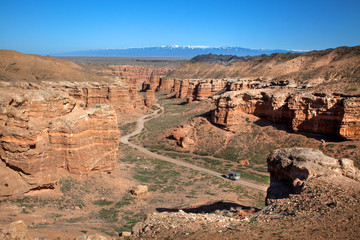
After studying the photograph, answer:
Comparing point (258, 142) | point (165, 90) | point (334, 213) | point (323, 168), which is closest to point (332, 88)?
point (258, 142)

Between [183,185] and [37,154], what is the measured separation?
50.0ft

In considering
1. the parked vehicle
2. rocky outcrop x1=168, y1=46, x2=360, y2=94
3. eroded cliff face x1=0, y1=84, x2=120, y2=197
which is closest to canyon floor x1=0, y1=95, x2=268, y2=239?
eroded cliff face x1=0, y1=84, x2=120, y2=197

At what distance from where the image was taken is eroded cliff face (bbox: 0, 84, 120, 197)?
18.0 meters

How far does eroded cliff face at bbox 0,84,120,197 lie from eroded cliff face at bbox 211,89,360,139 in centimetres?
2540

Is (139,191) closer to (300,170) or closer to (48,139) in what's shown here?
(48,139)

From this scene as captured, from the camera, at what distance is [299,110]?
127 feet

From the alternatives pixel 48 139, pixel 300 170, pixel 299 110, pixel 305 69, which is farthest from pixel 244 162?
pixel 305 69

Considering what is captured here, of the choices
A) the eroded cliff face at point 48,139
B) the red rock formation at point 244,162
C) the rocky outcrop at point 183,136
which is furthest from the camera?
the rocky outcrop at point 183,136

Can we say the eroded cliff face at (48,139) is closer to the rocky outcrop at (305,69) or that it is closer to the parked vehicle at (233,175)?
the parked vehicle at (233,175)

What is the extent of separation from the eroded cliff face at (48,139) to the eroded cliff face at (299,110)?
2540 centimetres

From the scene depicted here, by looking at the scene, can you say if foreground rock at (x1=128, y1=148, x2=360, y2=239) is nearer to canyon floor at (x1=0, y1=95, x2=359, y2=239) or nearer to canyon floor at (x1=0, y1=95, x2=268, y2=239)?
canyon floor at (x1=0, y1=95, x2=359, y2=239)

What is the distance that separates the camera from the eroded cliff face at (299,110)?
34.0 m

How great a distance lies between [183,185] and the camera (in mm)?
28781

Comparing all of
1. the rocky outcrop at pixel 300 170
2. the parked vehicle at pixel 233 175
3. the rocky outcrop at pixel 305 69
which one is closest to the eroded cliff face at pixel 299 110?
the rocky outcrop at pixel 305 69
